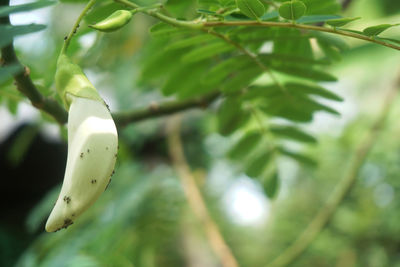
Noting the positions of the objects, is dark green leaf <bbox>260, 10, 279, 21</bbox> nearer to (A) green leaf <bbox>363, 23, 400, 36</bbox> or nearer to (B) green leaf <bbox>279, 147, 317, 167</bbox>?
(A) green leaf <bbox>363, 23, 400, 36</bbox>

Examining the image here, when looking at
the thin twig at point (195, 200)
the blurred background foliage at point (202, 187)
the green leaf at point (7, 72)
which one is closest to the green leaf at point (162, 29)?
the green leaf at point (7, 72)

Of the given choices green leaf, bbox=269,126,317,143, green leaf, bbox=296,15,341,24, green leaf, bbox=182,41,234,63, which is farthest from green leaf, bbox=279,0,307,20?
green leaf, bbox=269,126,317,143

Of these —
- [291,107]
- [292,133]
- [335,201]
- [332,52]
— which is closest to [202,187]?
[335,201]

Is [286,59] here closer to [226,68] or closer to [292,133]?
[226,68]

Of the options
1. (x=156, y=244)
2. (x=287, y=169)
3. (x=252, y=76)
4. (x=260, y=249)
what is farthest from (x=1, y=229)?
(x=252, y=76)

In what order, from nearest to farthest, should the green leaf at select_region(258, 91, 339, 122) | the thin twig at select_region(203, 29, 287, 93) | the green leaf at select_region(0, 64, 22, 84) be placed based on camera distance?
1. the green leaf at select_region(0, 64, 22, 84)
2. the thin twig at select_region(203, 29, 287, 93)
3. the green leaf at select_region(258, 91, 339, 122)

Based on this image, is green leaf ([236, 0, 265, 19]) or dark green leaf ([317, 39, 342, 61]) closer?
green leaf ([236, 0, 265, 19])
